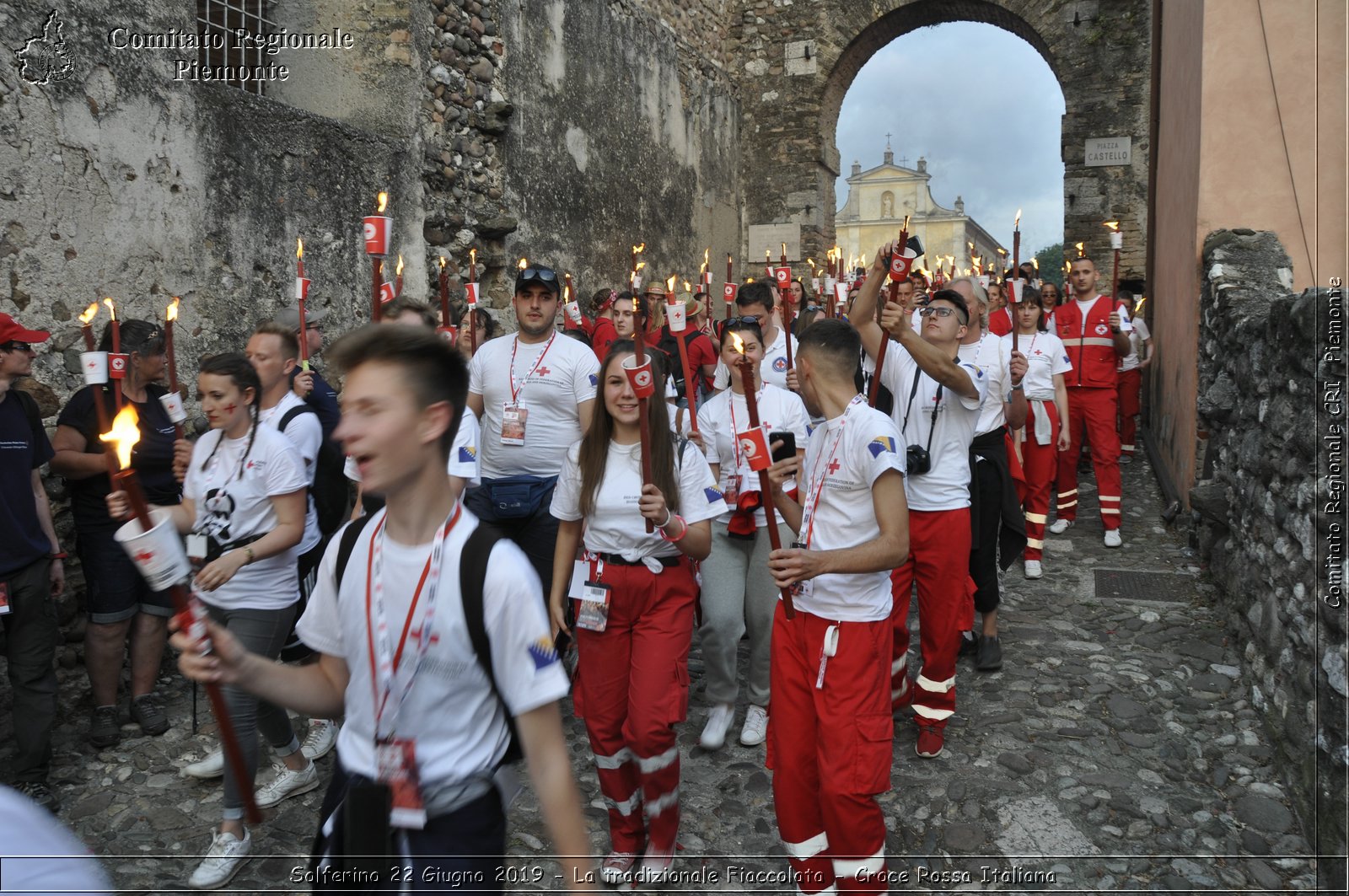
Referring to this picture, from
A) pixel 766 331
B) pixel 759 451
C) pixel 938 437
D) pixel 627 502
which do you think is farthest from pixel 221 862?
pixel 766 331

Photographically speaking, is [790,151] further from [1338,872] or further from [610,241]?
[1338,872]

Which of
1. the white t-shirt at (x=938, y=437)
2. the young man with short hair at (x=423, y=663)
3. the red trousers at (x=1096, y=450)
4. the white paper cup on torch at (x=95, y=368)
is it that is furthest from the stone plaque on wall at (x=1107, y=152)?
the young man with short hair at (x=423, y=663)

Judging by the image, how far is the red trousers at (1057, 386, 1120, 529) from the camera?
26.3 ft

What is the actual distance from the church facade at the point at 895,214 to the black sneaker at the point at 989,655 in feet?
203

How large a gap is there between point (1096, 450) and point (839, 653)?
18.8 ft

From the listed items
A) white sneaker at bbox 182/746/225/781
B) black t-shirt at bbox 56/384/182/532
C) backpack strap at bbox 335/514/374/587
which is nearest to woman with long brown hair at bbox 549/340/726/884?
backpack strap at bbox 335/514/374/587

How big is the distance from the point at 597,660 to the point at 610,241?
9105 mm

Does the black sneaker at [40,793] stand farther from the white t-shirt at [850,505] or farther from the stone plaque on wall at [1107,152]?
the stone plaque on wall at [1107,152]

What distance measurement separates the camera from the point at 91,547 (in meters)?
4.82

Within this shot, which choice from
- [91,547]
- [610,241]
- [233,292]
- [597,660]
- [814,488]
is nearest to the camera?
[814,488]

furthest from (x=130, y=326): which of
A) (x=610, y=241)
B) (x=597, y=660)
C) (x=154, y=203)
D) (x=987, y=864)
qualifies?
(x=610, y=241)

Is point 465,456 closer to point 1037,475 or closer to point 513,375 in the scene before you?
point 513,375

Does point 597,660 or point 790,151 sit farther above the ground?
point 790,151

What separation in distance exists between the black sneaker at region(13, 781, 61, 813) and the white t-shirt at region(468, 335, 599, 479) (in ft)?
7.54
